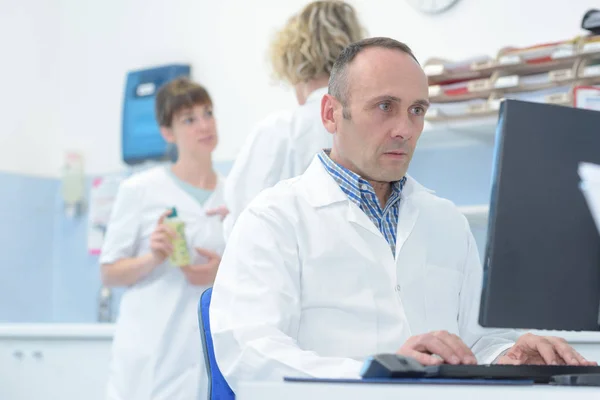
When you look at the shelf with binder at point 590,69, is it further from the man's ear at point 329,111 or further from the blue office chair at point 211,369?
the blue office chair at point 211,369

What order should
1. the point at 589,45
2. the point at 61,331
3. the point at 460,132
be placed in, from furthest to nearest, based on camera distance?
1. the point at 61,331
2. the point at 460,132
3. the point at 589,45

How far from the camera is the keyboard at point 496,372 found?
1.07 meters

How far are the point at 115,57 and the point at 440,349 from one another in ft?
11.2

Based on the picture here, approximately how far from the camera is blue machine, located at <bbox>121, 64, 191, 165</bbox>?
4.03m

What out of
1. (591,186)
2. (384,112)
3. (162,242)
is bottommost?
(162,242)

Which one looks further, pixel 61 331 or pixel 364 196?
pixel 61 331

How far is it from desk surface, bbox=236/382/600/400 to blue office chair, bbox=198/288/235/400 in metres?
0.59

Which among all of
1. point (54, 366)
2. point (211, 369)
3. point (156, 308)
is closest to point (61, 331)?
point (54, 366)

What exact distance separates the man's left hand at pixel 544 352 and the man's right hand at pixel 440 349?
0.63 ft

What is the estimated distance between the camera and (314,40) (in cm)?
245

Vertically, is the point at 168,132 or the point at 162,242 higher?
the point at 168,132

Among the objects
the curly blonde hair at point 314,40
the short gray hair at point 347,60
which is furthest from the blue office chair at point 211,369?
the curly blonde hair at point 314,40

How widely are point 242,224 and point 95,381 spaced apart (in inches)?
71.2

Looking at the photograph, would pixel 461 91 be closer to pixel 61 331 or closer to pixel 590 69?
pixel 590 69
